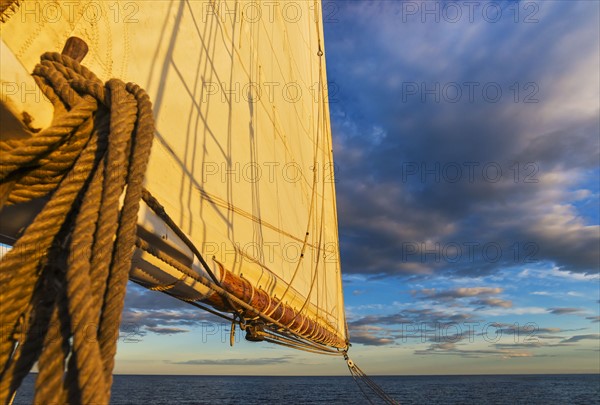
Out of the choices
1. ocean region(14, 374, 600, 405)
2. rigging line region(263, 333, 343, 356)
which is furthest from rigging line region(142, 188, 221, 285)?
ocean region(14, 374, 600, 405)

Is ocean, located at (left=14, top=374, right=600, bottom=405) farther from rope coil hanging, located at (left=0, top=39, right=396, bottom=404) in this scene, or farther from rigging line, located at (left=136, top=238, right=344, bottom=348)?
rope coil hanging, located at (left=0, top=39, right=396, bottom=404)

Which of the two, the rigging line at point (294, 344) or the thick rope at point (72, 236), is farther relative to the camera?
the rigging line at point (294, 344)

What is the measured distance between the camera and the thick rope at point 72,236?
811mm

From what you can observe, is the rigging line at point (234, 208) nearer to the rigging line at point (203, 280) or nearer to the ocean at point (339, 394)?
the rigging line at point (203, 280)

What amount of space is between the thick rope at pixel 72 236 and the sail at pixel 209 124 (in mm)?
88

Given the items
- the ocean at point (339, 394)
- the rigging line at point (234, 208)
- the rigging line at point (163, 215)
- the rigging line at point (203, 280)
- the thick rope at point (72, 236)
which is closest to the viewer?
the thick rope at point (72, 236)

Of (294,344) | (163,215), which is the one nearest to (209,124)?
(163,215)

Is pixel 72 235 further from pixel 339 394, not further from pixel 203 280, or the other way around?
pixel 339 394

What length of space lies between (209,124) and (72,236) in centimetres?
209

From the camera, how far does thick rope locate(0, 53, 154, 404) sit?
81cm

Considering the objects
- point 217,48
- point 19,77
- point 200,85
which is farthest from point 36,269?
point 217,48

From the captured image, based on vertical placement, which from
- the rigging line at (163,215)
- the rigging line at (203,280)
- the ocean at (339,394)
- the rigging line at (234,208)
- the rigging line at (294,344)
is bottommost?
the ocean at (339,394)

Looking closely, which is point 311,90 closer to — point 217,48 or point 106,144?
point 217,48

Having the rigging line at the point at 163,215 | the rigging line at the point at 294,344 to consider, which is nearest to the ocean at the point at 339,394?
the rigging line at the point at 294,344
